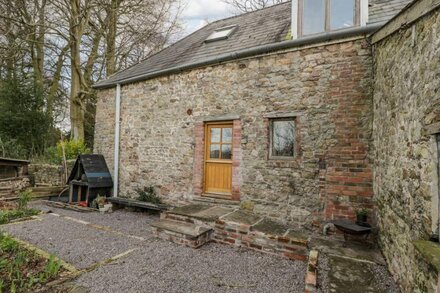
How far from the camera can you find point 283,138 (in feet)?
17.4

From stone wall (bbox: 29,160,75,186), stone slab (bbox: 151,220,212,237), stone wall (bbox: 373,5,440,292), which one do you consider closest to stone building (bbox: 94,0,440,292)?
stone wall (bbox: 373,5,440,292)

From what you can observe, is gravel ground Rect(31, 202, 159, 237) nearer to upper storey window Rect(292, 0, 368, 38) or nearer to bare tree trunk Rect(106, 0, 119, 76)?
upper storey window Rect(292, 0, 368, 38)

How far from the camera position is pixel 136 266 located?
372cm

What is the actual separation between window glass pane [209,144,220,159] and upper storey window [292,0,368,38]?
3.11 meters

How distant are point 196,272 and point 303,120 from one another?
345cm

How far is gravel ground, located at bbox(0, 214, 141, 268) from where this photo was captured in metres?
4.13

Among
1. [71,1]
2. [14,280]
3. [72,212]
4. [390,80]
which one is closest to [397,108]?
[390,80]

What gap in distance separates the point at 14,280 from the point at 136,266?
61.5 inches

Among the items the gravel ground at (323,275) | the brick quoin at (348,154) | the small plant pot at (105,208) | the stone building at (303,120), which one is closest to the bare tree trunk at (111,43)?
the stone building at (303,120)

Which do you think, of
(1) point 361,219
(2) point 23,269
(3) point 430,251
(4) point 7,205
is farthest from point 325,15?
(4) point 7,205

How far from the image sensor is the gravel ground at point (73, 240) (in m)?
4.13

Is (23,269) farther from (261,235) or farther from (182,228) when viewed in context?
(261,235)

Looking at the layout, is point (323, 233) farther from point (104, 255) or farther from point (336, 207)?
point (104, 255)

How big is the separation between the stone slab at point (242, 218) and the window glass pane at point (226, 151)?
137 centimetres
